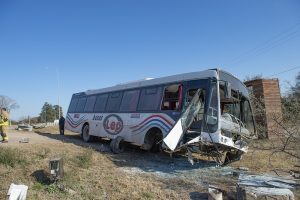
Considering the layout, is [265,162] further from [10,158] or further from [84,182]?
[10,158]

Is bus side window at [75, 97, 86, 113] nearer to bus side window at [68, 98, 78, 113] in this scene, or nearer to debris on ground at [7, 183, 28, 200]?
bus side window at [68, 98, 78, 113]

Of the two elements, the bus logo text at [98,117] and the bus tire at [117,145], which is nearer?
the bus tire at [117,145]

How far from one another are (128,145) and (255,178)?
309 inches

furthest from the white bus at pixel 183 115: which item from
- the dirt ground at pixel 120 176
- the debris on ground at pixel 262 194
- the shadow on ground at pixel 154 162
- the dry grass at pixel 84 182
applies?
the debris on ground at pixel 262 194

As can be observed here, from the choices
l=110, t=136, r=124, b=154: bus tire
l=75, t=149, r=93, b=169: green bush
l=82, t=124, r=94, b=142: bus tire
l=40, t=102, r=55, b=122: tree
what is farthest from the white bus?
l=40, t=102, r=55, b=122: tree

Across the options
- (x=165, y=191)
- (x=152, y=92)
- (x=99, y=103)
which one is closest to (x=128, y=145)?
(x=99, y=103)

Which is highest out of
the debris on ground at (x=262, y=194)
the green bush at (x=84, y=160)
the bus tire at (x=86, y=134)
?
the bus tire at (x=86, y=134)

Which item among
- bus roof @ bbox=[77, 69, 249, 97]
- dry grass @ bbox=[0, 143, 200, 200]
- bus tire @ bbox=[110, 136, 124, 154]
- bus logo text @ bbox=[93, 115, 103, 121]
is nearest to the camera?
dry grass @ bbox=[0, 143, 200, 200]

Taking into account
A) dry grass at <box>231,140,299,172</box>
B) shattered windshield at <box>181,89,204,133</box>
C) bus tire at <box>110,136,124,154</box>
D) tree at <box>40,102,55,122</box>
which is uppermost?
tree at <box>40,102,55,122</box>

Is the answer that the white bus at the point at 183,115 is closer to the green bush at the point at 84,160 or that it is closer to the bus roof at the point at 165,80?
the bus roof at the point at 165,80

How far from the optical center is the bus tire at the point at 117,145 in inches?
512

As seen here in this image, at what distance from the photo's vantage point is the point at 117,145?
13102 millimetres

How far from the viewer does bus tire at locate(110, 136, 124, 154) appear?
13.0 meters

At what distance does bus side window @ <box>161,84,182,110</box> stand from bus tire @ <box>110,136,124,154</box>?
2616mm
